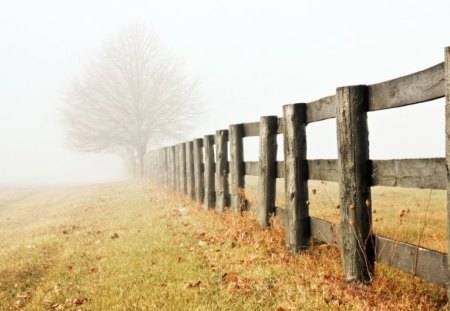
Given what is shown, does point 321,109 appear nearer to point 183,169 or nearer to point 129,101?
point 183,169

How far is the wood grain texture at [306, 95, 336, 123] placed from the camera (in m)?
4.85

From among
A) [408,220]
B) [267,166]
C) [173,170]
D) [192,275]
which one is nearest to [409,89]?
[192,275]

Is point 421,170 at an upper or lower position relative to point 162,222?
upper

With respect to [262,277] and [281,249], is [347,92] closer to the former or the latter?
[262,277]

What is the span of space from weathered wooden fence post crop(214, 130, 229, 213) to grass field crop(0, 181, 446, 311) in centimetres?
56

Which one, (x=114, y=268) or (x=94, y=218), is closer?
(x=114, y=268)

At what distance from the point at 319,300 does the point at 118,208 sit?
1123 centimetres

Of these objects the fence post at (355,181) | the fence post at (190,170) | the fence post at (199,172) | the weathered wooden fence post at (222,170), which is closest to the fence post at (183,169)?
the fence post at (190,170)

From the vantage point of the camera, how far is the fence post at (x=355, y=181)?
13.9ft

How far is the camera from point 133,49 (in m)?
40.4

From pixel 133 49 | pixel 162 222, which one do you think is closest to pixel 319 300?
pixel 162 222

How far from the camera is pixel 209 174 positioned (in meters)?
11.3

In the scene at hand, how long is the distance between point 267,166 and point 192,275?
2.31 metres

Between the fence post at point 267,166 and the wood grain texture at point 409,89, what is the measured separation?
278 cm
